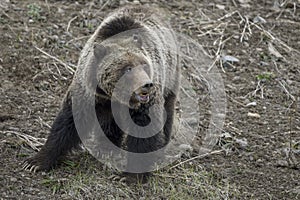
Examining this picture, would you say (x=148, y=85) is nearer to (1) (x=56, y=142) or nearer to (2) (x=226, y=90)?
(1) (x=56, y=142)

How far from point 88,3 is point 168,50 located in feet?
8.45

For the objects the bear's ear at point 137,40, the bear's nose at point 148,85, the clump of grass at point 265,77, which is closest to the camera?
the bear's nose at point 148,85

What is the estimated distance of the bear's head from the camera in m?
5.21

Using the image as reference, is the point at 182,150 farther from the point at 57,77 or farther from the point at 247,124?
the point at 57,77

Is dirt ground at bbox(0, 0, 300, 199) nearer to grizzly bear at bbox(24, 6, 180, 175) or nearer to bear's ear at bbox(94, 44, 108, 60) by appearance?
grizzly bear at bbox(24, 6, 180, 175)

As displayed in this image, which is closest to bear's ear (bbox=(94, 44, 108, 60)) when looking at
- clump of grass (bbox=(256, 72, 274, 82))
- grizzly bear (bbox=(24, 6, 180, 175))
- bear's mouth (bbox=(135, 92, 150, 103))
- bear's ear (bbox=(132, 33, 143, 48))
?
grizzly bear (bbox=(24, 6, 180, 175))

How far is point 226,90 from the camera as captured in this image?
7.33 m

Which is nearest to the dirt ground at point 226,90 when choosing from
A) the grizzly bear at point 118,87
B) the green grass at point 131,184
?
the green grass at point 131,184

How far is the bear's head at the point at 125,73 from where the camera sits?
17.1 ft

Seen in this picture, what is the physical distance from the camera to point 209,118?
688 cm

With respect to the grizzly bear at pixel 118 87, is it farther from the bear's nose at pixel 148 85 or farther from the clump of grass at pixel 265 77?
the clump of grass at pixel 265 77

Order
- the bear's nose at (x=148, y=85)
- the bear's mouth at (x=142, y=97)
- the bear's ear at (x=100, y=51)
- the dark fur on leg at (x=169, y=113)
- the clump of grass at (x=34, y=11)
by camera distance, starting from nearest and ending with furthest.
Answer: the bear's nose at (x=148, y=85) < the bear's mouth at (x=142, y=97) < the bear's ear at (x=100, y=51) < the dark fur on leg at (x=169, y=113) < the clump of grass at (x=34, y=11)

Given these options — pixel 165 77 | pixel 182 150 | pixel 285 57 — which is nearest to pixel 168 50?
pixel 165 77

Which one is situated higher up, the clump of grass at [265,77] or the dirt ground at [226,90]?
the dirt ground at [226,90]
